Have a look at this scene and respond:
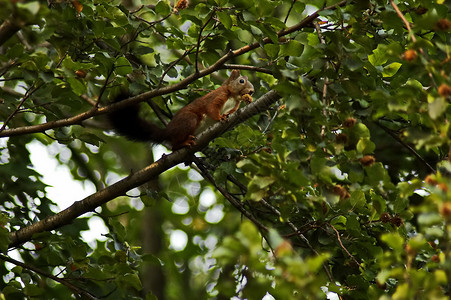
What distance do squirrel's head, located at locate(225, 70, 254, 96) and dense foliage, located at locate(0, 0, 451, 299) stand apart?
0.10 metres

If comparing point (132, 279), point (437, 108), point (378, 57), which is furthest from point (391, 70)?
point (132, 279)

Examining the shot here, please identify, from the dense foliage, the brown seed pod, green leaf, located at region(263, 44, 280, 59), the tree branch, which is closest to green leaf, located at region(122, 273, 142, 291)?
the dense foliage

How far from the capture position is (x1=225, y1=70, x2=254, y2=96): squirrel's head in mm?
4590

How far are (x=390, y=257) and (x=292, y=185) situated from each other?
0.52m

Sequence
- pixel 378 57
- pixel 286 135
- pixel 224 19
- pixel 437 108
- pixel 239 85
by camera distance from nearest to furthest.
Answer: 1. pixel 437 108
2. pixel 286 135
3. pixel 224 19
4. pixel 378 57
5. pixel 239 85

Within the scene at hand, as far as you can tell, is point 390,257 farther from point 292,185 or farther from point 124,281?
point 124,281

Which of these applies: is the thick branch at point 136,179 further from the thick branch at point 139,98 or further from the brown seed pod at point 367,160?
the brown seed pod at point 367,160

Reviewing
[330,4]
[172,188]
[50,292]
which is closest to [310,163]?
[330,4]

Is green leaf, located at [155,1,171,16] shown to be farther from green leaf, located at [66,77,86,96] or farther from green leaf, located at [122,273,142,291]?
green leaf, located at [122,273,142,291]

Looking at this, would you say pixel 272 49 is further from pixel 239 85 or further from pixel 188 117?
pixel 239 85

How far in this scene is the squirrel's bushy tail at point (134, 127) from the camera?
4094 millimetres

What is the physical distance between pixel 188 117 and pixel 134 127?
367mm

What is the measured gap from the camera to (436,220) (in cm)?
181

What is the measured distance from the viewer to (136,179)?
3.38 meters
